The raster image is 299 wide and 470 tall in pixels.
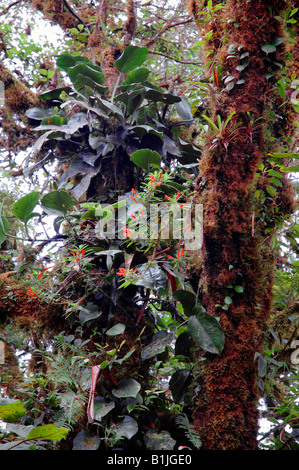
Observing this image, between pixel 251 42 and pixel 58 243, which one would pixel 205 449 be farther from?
pixel 251 42

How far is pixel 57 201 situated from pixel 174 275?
2.48 ft

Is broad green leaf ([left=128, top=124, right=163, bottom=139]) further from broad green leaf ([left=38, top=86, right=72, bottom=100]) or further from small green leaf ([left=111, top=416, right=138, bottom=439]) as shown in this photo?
small green leaf ([left=111, top=416, right=138, bottom=439])

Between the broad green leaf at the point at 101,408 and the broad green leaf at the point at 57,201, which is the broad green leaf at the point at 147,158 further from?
the broad green leaf at the point at 101,408

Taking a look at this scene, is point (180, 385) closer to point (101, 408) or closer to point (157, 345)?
point (157, 345)

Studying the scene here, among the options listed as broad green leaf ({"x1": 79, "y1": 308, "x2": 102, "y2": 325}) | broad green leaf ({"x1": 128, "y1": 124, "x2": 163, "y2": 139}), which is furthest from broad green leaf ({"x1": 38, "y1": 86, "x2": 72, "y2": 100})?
broad green leaf ({"x1": 79, "y1": 308, "x2": 102, "y2": 325})

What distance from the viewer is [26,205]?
203 cm

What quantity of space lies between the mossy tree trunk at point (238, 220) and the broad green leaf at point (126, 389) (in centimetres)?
29

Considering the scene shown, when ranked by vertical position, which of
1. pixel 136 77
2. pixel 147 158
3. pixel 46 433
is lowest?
pixel 46 433

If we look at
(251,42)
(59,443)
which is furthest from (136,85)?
(59,443)

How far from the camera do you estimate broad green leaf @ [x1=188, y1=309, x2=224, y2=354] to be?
1625 mm

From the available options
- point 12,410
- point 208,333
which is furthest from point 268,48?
point 12,410

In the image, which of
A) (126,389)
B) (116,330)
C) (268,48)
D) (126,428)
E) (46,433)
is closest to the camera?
(46,433)

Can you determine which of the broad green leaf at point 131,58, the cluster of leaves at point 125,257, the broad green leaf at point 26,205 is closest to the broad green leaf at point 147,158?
the cluster of leaves at point 125,257

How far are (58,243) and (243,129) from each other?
1.25 meters
